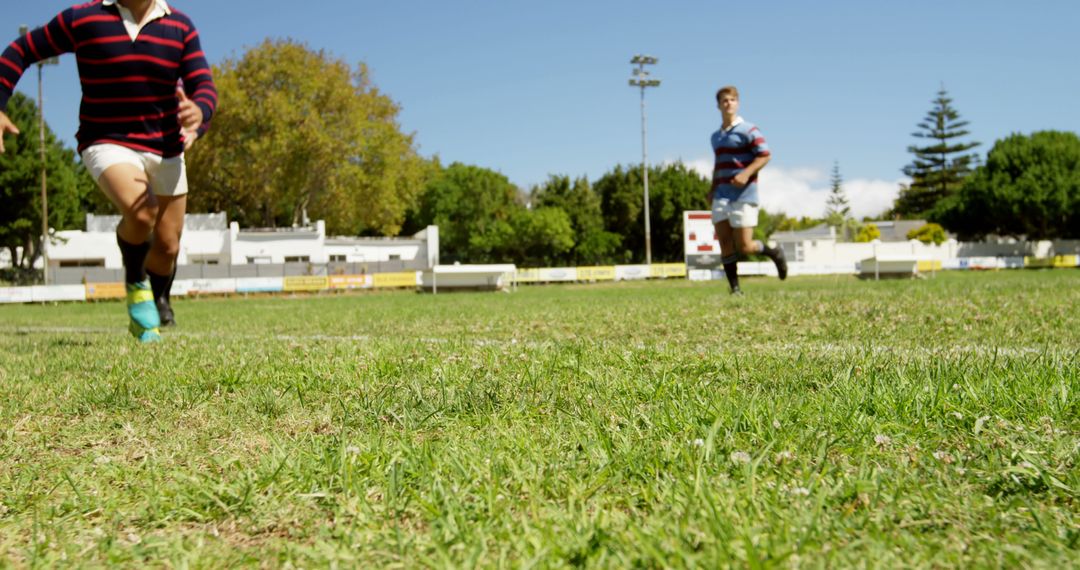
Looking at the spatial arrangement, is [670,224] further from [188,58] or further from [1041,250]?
[188,58]

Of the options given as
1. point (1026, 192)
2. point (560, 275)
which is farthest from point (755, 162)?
point (1026, 192)

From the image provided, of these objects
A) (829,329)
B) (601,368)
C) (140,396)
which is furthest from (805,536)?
(829,329)

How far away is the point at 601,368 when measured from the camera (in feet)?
9.89

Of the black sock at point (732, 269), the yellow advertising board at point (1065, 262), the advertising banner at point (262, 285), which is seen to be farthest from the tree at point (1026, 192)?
the black sock at point (732, 269)

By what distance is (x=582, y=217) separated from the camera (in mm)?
63469

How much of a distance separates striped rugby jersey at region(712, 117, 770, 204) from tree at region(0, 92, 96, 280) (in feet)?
134

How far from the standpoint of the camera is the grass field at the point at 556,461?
1291 millimetres

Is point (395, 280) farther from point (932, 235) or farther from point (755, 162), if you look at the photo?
point (932, 235)

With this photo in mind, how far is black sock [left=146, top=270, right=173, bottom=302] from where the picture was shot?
5605mm

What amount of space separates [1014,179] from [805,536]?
7441 centimetres

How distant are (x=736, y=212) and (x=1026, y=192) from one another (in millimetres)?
64590

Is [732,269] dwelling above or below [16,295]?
above

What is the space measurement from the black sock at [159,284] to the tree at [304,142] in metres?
39.4

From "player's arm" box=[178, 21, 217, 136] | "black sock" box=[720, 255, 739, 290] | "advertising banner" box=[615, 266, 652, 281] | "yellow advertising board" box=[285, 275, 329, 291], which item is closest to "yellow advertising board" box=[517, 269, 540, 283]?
"advertising banner" box=[615, 266, 652, 281]
